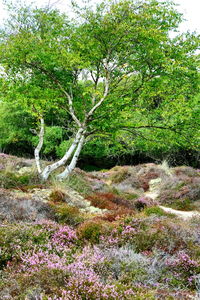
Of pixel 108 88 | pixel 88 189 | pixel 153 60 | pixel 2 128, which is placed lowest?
pixel 88 189

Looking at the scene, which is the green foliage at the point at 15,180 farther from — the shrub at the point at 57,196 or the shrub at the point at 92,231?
the shrub at the point at 92,231

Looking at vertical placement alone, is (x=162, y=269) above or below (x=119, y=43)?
below

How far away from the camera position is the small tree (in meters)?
9.92

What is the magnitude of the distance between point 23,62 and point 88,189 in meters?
6.04

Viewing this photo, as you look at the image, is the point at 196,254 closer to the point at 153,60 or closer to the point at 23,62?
the point at 153,60

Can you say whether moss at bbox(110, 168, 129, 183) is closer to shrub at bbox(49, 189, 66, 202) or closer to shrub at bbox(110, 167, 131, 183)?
shrub at bbox(110, 167, 131, 183)

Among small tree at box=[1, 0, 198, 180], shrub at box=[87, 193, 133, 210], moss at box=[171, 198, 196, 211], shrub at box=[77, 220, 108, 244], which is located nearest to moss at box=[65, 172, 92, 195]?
small tree at box=[1, 0, 198, 180]

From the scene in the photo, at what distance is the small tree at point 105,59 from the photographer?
992 cm

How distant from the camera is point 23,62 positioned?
1059 cm

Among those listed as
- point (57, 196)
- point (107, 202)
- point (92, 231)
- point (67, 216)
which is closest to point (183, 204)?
point (107, 202)

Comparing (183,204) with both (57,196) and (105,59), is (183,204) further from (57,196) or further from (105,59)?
(105,59)

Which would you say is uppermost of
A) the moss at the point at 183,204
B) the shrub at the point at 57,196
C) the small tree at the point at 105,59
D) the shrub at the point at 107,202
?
the small tree at the point at 105,59

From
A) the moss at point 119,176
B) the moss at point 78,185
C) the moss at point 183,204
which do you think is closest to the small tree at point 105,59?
the moss at point 78,185

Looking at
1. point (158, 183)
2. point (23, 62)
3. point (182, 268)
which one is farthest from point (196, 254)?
point (158, 183)
